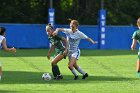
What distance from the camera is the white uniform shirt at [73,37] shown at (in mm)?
Answer: 18594

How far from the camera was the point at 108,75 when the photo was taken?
20.6m

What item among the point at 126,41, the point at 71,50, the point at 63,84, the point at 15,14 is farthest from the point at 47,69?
the point at 15,14

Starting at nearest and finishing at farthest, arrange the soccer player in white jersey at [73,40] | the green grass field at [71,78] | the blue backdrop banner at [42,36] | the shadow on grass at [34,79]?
the green grass field at [71,78], the shadow on grass at [34,79], the soccer player in white jersey at [73,40], the blue backdrop banner at [42,36]

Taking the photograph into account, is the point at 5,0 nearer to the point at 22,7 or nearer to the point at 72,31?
the point at 22,7

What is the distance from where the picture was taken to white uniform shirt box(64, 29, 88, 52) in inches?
732

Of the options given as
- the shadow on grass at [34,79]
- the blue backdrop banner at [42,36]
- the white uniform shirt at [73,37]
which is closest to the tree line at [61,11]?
the blue backdrop banner at [42,36]

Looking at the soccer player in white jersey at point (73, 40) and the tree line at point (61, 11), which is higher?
the soccer player in white jersey at point (73, 40)

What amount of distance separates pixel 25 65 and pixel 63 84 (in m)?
8.37

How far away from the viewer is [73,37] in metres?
18.6

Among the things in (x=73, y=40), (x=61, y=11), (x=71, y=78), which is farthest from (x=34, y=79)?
(x=61, y=11)

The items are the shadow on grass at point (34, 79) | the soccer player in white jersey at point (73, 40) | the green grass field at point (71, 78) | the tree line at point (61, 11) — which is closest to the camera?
the green grass field at point (71, 78)

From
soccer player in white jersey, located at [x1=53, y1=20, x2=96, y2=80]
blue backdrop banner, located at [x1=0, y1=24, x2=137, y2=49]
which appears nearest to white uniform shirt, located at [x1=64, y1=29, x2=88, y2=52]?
soccer player in white jersey, located at [x1=53, y1=20, x2=96, y2=80]

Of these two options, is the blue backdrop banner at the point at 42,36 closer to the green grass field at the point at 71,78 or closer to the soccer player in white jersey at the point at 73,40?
the green grass field at the point at 71,78

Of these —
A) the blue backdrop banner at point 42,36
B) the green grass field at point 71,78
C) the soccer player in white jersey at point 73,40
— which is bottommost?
the blue backdrop banner at point 42,36
